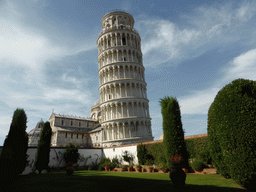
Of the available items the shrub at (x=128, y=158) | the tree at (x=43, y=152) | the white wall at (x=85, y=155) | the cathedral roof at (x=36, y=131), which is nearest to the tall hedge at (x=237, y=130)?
the shrub at (x=128, y=158)

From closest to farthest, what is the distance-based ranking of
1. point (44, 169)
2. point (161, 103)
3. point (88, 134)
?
1. point (161, 103)
2. point (44, 169)
3. point (88, 134)

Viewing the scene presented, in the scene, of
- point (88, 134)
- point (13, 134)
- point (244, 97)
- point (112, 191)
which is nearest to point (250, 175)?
point (244, 97)

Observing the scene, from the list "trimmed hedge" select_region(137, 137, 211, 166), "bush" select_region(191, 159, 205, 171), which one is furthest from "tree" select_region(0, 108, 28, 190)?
"bush" select_region(191, 159, 205, 171)

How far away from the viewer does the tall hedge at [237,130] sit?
8.03 meters

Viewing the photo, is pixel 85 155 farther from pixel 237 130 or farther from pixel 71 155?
pixel 237 130

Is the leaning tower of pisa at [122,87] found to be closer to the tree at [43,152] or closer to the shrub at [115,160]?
the shrub at [115,160]

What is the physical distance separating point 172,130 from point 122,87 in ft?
89.7

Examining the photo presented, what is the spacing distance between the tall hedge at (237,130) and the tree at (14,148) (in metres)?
13.3

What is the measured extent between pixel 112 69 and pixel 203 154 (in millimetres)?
33437

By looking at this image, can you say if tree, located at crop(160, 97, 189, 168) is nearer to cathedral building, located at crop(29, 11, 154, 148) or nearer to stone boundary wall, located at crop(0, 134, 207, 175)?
stone boundary wall, located at crop(0, 134, 207, 175)

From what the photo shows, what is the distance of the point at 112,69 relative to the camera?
1756 inches

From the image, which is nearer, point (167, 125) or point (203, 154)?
point (203, 154)

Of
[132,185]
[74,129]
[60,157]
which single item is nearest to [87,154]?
[60,157]

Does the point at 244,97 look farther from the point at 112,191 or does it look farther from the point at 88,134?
the point at 88,134
